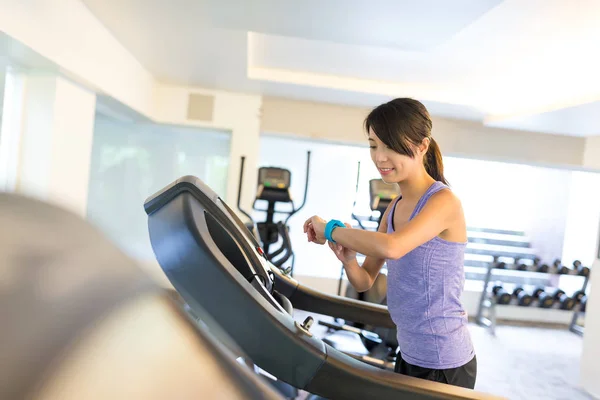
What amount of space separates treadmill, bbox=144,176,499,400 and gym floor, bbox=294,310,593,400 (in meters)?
3.15

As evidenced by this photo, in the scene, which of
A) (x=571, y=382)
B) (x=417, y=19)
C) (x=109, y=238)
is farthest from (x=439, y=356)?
(x=571, y=382)

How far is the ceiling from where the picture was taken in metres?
2.65

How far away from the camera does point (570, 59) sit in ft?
11.4

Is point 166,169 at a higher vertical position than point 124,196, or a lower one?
higher

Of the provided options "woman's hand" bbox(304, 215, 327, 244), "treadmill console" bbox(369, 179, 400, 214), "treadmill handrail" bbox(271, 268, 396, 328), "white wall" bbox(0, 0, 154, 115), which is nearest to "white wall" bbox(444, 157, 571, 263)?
"treadmill console" bbox(369, 179, 400, 214)

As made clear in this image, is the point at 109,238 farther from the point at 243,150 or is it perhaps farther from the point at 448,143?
the point at 448,143

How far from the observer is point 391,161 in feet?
3.69

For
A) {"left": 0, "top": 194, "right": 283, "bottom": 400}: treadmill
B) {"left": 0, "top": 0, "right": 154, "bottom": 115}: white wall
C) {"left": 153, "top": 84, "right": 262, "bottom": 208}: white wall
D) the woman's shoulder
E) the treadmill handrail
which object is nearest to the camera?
{"left": 0, "top": 194, "right": 283, "bottom": 400}: treadmill

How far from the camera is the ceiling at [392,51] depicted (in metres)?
2.65

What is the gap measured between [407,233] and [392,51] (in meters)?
3.01

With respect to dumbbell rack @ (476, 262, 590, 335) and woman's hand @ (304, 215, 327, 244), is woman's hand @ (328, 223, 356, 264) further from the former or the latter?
dumbbell rack @ (476, 262, 590, 335)

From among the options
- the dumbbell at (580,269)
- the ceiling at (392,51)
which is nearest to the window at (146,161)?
the ceiling at (392,51)

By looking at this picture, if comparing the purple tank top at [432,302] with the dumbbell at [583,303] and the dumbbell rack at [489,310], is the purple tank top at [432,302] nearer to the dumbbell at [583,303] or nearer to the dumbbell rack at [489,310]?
the dumbbell rack at [489,310]

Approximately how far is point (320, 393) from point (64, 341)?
532 mm
